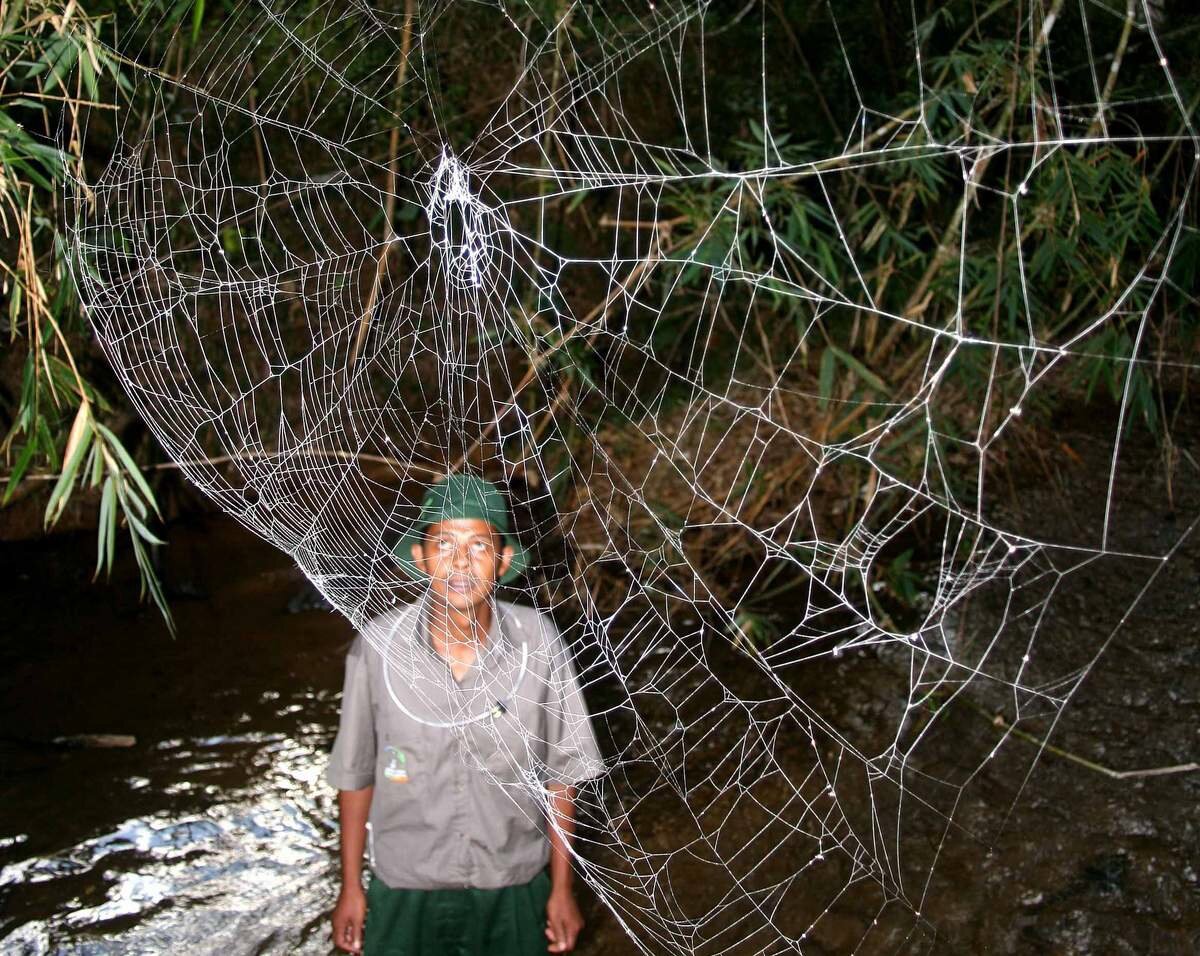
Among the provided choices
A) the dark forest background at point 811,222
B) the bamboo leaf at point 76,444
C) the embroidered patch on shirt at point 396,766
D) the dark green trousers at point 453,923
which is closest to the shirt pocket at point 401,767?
the embroidered patch on shirt at point 396,766

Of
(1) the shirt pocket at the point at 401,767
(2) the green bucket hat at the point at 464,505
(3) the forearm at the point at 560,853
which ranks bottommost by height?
(3) the forearm at the point at 560,853

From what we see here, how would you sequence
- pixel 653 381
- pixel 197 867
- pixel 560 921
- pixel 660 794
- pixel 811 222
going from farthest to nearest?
pixel 653 381, pixel 811 222, pixel 660 794, pixel 197 867, pixel 560 921

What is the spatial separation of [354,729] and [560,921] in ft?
1.28

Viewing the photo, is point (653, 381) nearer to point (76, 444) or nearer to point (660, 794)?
point (660, 794)

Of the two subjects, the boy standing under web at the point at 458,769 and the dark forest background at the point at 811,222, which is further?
the dark forest background at the point at 811,222

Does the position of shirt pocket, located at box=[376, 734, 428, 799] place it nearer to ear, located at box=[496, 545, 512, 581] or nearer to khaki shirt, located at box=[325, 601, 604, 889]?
khaki shirt, located at box=[325, 601, 604, 889]

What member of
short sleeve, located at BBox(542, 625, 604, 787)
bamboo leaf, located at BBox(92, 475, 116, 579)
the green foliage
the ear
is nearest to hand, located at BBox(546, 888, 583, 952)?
short sleeve, located at BBox(542, 625, 604, 787)

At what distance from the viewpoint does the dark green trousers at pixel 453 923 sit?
1.29m

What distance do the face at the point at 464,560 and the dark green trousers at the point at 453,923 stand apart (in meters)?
0.42

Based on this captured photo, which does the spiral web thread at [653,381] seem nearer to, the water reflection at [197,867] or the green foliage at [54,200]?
the green foliage at [54,200]

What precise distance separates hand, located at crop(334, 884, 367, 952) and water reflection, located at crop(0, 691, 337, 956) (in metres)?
0.54

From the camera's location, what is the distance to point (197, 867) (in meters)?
1.97

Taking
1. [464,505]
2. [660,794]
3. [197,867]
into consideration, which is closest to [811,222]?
[660,794]

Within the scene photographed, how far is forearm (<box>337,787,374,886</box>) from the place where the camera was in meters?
1.34
